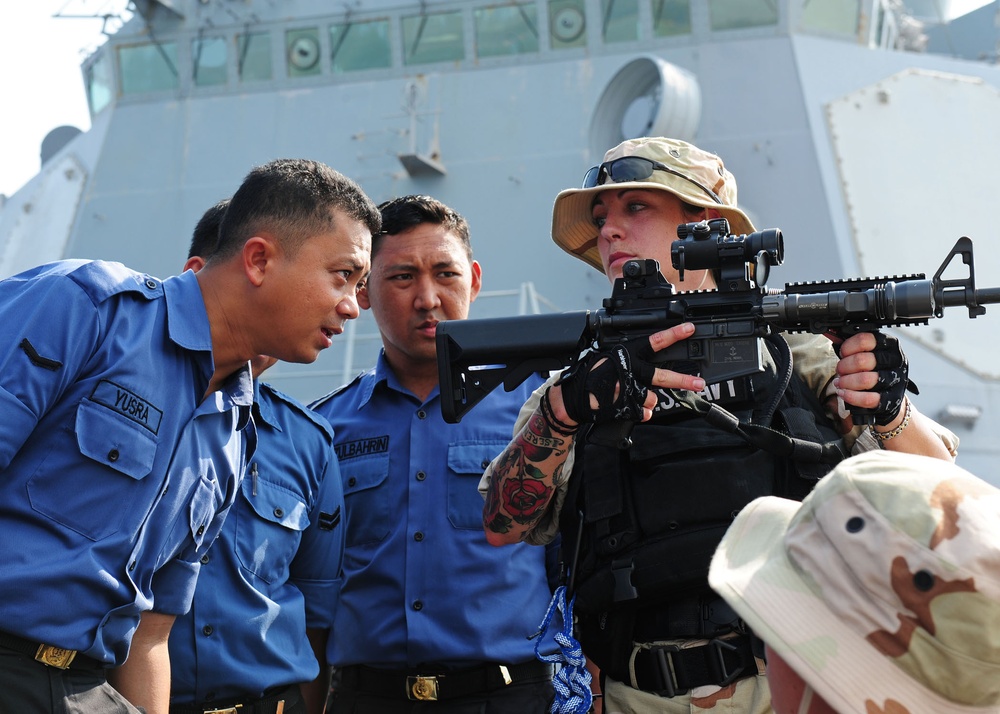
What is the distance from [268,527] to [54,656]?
0.93 m

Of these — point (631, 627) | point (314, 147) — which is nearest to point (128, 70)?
point (314, 147)

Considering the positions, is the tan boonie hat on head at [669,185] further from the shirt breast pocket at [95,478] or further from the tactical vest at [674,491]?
the shirt breast pocket at [95,478]

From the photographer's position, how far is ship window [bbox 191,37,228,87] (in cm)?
942

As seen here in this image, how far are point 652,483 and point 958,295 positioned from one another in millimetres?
768

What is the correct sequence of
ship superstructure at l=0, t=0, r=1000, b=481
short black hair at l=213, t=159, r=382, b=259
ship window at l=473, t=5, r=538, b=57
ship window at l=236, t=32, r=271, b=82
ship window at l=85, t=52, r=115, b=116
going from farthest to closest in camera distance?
1. ship window at l=85, t=52, r=115, b=116
2. ship window at l=236, t=32, r=271, b=82
3. ship window at l=473, t=5, r=538, b=57
4. ship superstructure at l=0, t=0, r=1000, b=481
5. short black hair at l=213, t=159, r=382, b=259

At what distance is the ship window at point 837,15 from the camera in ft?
27.3

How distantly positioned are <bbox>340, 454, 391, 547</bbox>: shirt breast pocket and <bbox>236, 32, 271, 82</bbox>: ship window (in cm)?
668

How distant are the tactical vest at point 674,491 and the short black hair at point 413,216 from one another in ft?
3.92

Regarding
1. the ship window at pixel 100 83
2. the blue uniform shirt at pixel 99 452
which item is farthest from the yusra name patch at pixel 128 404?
the ship window at pixel 100 83

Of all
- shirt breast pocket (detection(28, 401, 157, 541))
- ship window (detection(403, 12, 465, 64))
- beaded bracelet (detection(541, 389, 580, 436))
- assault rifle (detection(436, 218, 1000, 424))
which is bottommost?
shirt breast pocket (detection(28, 401, 157, 541))

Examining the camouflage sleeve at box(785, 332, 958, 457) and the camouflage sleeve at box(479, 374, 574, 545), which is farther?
the camouflage sleeve at box(479, 374, 574, 545)

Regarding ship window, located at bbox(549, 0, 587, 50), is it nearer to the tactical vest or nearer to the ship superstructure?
the ship superstructure

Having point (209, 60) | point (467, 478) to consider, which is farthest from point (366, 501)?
point (209, 60)

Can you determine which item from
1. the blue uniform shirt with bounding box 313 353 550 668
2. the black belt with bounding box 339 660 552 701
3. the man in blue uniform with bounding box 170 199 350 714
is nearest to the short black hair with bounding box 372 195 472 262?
the blue uniform shirt with bounding box 313 353 550 668
